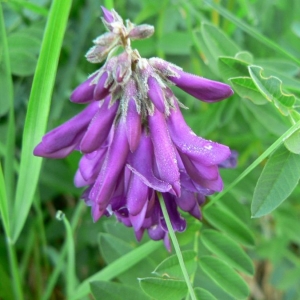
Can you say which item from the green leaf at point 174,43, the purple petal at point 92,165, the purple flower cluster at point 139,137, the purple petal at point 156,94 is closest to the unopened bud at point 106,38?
the purple flower cluster at point 139,137

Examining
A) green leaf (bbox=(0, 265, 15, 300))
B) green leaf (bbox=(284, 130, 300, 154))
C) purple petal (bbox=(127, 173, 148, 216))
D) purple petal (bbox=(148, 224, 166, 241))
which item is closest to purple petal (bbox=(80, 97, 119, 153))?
purple petal (bbox=(127, 173, 148, 216))

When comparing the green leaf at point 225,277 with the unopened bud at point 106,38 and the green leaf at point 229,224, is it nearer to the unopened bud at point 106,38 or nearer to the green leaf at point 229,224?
the green leaf at point 229,224

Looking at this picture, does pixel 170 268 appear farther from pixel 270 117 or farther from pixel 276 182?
pixel 270 117

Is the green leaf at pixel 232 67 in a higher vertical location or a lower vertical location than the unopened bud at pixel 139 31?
lower

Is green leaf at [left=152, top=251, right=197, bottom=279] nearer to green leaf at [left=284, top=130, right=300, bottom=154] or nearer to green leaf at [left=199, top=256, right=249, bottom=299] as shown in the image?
green leaf at [left=199, top=256, right=249, bottom=299]

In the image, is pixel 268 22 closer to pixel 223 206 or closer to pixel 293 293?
pixel 223 206

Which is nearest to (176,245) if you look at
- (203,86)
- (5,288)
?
(203,86)
